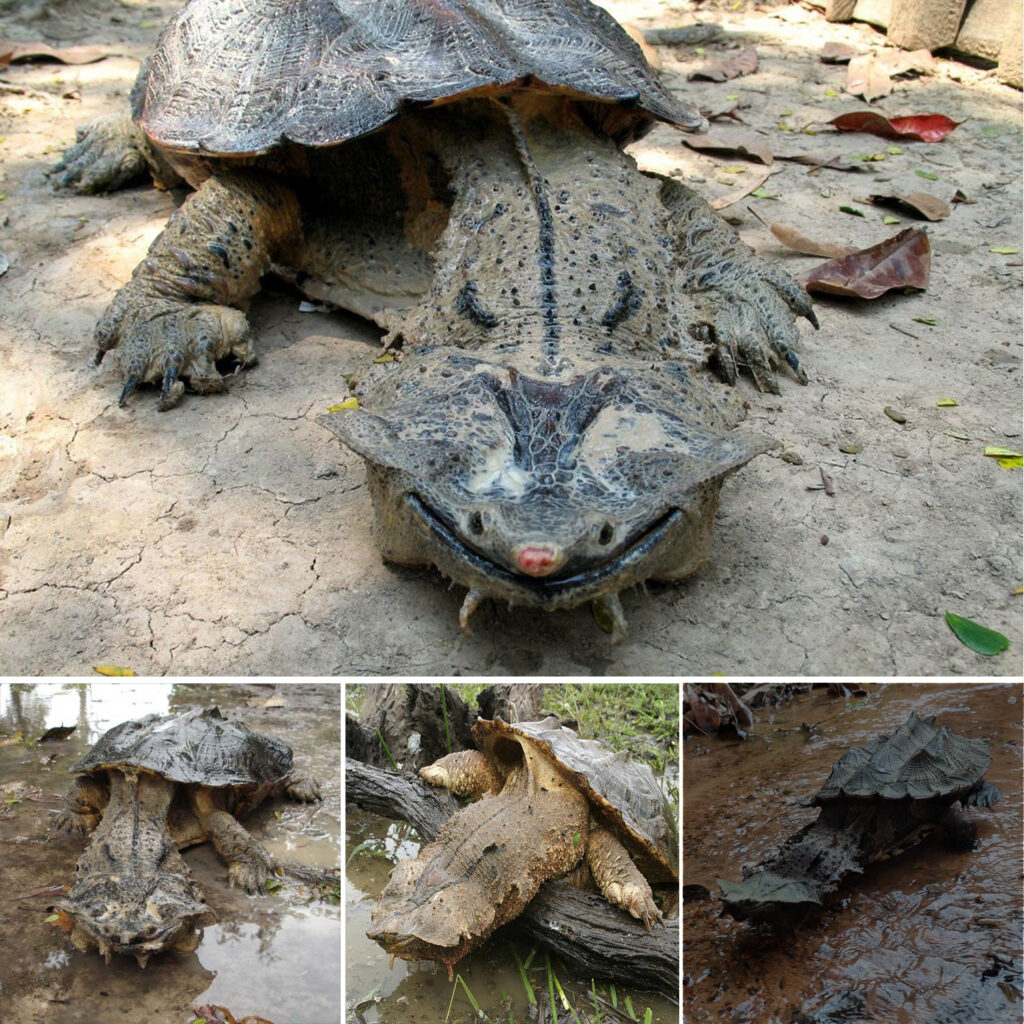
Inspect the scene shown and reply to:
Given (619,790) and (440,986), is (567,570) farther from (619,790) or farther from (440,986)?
(440,986)

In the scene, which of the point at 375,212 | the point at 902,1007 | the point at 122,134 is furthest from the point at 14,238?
the point at 902,1007

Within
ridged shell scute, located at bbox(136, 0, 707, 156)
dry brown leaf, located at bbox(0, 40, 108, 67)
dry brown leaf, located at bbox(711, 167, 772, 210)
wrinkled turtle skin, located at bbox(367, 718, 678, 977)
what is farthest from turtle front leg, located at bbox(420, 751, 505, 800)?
dry brown leaf, located at bbox(0, 40, 108, 67)

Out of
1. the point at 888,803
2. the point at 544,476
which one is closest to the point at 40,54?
the point at 544,476

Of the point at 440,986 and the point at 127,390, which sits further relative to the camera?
the point at 127,390

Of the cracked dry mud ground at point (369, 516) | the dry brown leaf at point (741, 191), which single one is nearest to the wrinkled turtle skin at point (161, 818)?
the cracked dry mud ground at point (369, 516)

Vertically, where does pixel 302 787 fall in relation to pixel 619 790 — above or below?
below

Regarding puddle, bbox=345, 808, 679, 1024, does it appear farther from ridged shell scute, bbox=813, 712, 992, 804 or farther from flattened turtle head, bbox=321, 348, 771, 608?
ridged shell scute, bbox=813, 712, 992, 804
